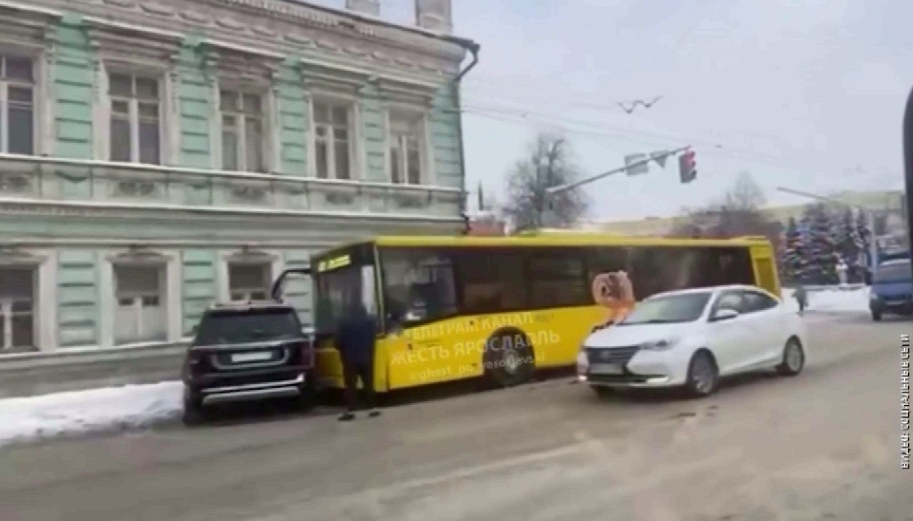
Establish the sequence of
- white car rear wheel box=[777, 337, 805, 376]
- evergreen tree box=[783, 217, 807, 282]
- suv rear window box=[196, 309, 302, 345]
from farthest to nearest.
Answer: evergreen tree box=[783, 217, 807, 282] → white car rear wheel box=[777, 337, 805, 376] → suv rear window box=[196, 309, 302, 345]

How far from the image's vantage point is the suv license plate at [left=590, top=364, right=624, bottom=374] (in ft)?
39.4

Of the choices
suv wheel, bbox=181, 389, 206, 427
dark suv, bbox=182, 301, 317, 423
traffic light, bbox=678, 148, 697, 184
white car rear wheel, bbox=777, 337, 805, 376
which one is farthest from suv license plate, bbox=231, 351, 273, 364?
traffic light, bbox=678, 148, 697, 184

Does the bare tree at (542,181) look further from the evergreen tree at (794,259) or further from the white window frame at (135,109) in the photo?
the white window frame at (135,109)

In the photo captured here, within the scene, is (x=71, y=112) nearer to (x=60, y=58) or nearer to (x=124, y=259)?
(x=60, y=58)

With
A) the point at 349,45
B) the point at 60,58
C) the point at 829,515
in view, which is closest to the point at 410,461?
the point at 829,515

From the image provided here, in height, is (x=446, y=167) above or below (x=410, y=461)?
above

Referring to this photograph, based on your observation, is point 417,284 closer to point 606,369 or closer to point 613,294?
point 606,369

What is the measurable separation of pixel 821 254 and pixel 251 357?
55.8 metres

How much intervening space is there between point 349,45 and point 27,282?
30.3 ft

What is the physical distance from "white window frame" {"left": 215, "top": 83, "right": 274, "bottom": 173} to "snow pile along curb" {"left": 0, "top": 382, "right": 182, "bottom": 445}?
18.2 feet

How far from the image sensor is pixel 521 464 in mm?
8219

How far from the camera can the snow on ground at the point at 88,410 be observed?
1280 centimetres

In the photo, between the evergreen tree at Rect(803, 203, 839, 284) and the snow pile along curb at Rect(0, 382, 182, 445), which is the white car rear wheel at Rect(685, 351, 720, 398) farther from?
the evergreen tree at Rect(803, 203, 839, 284)

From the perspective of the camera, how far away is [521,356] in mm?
15805
